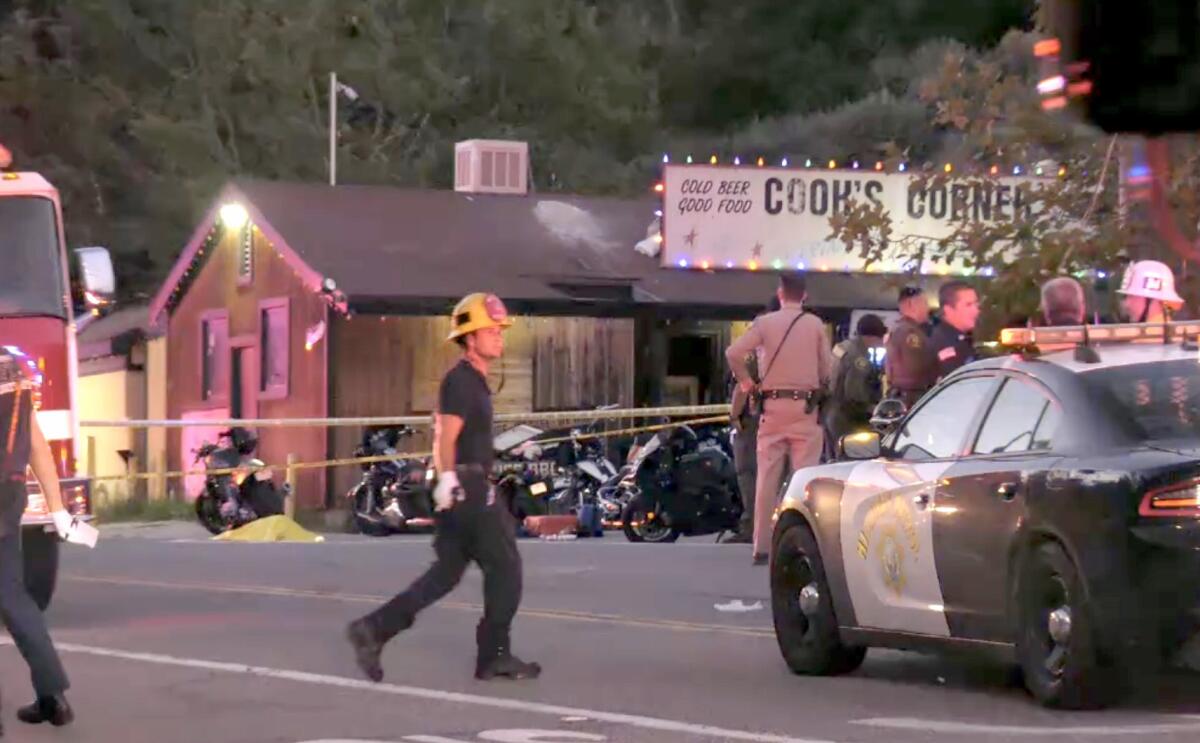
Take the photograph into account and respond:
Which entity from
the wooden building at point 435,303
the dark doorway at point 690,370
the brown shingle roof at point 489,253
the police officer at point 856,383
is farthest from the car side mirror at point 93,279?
the dark doorway at point 690,370

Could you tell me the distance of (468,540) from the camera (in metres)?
11.6

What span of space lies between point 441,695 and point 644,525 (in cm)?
1242

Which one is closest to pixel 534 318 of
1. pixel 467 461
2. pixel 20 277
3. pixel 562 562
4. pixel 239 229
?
pixel 239 229

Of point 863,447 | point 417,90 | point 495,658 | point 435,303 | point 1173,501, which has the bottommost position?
point 495,658

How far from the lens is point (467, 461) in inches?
459

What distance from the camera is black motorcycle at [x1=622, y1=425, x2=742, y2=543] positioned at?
23.3m

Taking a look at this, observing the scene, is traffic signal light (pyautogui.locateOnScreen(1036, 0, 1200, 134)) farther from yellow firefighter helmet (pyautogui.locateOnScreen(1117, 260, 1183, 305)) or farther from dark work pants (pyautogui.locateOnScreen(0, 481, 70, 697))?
yellow firefighter helmet (pyautogui.locateOnScreen(1117, 260, 1183, 305))

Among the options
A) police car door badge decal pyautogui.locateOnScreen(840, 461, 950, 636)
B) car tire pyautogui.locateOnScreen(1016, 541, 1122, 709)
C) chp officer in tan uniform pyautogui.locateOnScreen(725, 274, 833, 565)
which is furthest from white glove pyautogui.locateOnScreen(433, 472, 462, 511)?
chp officer in tan uniform pyautogui.locateOnScreen(725, 274, 833, 565)

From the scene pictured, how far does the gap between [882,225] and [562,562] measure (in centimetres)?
337

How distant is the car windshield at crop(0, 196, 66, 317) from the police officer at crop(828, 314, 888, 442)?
519cm

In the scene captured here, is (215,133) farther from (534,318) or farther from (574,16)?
(534,318)

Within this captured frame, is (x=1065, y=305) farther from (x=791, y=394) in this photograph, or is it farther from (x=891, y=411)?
(x=791, y=394)

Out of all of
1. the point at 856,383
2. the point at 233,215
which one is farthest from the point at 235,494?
the point at 856,383

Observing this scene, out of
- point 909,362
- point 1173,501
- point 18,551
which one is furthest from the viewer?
point 909,362
